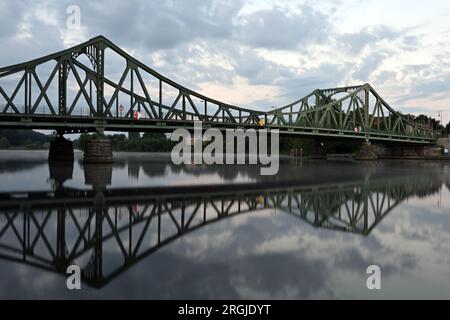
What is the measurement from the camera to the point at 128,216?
550 inches

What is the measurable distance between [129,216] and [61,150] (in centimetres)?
6050

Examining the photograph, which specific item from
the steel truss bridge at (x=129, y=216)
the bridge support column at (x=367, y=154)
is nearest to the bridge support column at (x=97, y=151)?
the steel truss bridge at (x=129, y=216)

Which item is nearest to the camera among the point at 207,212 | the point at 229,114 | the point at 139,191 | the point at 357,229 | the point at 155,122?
the point at 357,229

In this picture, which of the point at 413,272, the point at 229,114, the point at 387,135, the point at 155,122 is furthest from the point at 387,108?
the point at 413,272

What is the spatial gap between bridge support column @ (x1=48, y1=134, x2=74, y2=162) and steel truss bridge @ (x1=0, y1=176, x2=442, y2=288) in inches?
2003

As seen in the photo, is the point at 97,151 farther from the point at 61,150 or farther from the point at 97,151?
the point at 61,150

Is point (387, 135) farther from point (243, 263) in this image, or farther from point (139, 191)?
point (243, 263)

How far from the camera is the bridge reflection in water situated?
352 inches

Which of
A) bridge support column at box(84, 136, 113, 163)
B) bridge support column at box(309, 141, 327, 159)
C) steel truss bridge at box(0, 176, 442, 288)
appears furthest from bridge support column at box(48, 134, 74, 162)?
bridge support column at box(309, 141, 327, 159)

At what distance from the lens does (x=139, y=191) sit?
22172mm

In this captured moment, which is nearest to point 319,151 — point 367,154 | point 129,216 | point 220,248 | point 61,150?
point 367,154
